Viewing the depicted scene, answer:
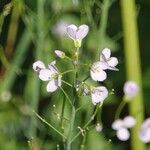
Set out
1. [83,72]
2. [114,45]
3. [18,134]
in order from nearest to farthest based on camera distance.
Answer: [83,72] → [18,134] → [114,45]

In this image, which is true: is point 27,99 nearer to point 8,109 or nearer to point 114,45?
point 8,109

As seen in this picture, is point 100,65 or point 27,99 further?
point 27,99

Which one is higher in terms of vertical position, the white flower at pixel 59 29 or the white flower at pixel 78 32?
the white flower at pixel 59 29

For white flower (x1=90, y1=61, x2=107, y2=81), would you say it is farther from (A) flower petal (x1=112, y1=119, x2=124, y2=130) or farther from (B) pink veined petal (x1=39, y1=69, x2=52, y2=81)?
(A) flower petal (x1=112, y1=119, x2=124, y2=130)

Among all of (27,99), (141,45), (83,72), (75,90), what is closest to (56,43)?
(27,99)

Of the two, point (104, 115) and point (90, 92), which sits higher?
point (104, 115)

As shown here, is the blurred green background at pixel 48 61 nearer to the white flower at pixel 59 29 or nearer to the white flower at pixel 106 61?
the white flower at pixel 59 29

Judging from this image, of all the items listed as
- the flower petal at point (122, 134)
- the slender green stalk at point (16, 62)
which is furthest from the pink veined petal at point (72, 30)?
the slender green stalk at point (16, 62)
